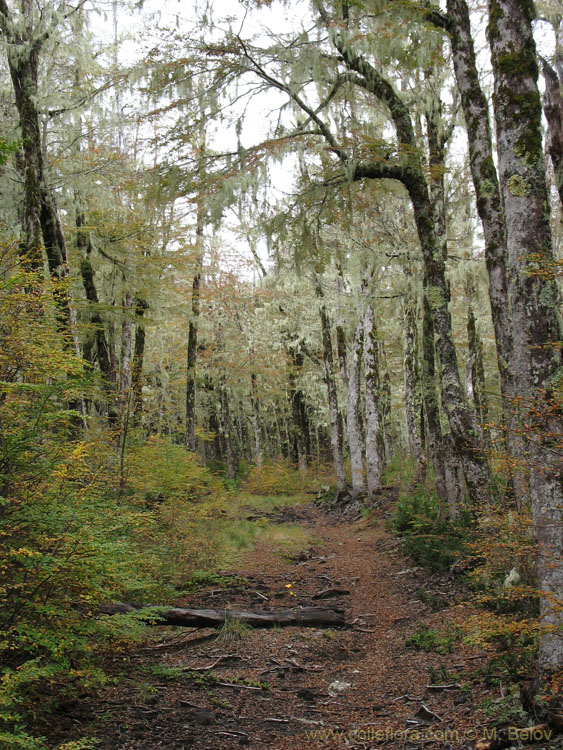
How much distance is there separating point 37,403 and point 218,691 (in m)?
3.10

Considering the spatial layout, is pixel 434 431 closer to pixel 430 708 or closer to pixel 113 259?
pixel 430 708

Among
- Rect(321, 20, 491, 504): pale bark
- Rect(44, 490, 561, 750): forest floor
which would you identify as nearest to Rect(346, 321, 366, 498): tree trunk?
Rect(321, 20, 491, 504): pale bark

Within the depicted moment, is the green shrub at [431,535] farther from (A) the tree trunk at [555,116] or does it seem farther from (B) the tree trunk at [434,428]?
(A) the tree trunk at [555,116]

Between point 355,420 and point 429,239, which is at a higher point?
point 429,239

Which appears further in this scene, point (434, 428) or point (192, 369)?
point (192, 369)

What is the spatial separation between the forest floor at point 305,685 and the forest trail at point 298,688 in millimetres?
12

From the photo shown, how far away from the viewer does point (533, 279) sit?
3688 millimetres

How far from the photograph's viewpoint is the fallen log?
19.6 ft

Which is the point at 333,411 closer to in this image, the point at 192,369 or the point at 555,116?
the point at 192,369

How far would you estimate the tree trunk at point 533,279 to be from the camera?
3.45 meters

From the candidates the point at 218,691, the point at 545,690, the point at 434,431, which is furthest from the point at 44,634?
the point at 434,431

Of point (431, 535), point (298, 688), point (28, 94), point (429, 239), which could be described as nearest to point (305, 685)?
point (298, 688)

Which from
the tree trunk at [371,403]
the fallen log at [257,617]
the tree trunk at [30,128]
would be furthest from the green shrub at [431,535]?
the tree trunk at [30,128]

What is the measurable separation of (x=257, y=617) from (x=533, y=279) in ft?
16.9
